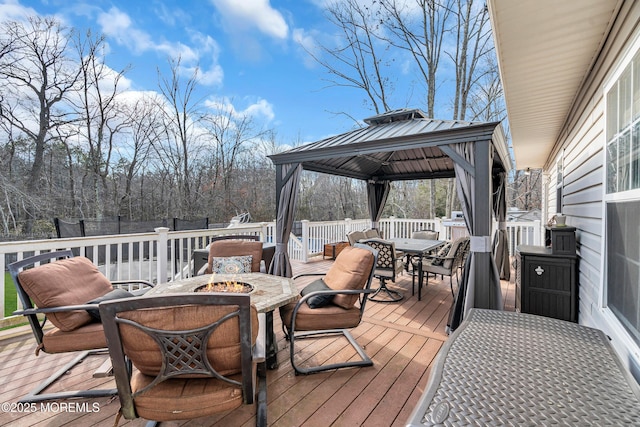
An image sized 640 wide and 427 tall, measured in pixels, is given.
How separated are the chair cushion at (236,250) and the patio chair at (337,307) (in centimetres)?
120

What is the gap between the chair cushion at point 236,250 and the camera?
12.4 feet

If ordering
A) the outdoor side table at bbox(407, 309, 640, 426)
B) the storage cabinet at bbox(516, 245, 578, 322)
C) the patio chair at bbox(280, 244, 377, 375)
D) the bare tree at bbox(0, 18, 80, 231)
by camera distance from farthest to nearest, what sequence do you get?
1. the bare tree at bbox(0, 18, 80, 231)
2. the storage cabinet at bbox(516, 245, 578, 322)
3. the patio chair at bbox(280, 244, 377, 375)
4. the outdoor side table at bbox(407, 309, 640, 426)

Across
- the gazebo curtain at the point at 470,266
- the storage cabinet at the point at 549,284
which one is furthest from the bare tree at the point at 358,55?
the storage cabinet at the point at 549,284

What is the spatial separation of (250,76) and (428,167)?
380 inches

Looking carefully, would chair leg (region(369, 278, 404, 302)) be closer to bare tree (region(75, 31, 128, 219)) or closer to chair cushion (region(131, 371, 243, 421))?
chair cushion (region(131, 371, 243, 421))

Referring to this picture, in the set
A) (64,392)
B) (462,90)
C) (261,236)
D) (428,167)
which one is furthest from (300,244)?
(462,90)

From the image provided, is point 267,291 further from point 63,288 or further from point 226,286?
point 63,288

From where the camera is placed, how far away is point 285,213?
5.13 m

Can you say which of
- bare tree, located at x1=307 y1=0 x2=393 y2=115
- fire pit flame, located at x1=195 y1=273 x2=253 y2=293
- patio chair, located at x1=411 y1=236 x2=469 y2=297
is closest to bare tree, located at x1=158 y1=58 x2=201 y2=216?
bare tree, located at x1=307 y1=0 x2=393 y2=115

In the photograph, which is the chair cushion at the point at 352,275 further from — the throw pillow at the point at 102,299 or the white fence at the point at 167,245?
the white fence at the point at 167,245

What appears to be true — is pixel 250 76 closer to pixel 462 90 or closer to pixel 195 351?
pixel 462 90

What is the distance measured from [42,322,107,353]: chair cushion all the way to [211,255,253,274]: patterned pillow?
1.49 m

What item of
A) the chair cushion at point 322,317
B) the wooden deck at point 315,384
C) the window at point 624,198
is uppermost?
the window at point 624,198

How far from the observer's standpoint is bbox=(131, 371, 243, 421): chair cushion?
146 cm
